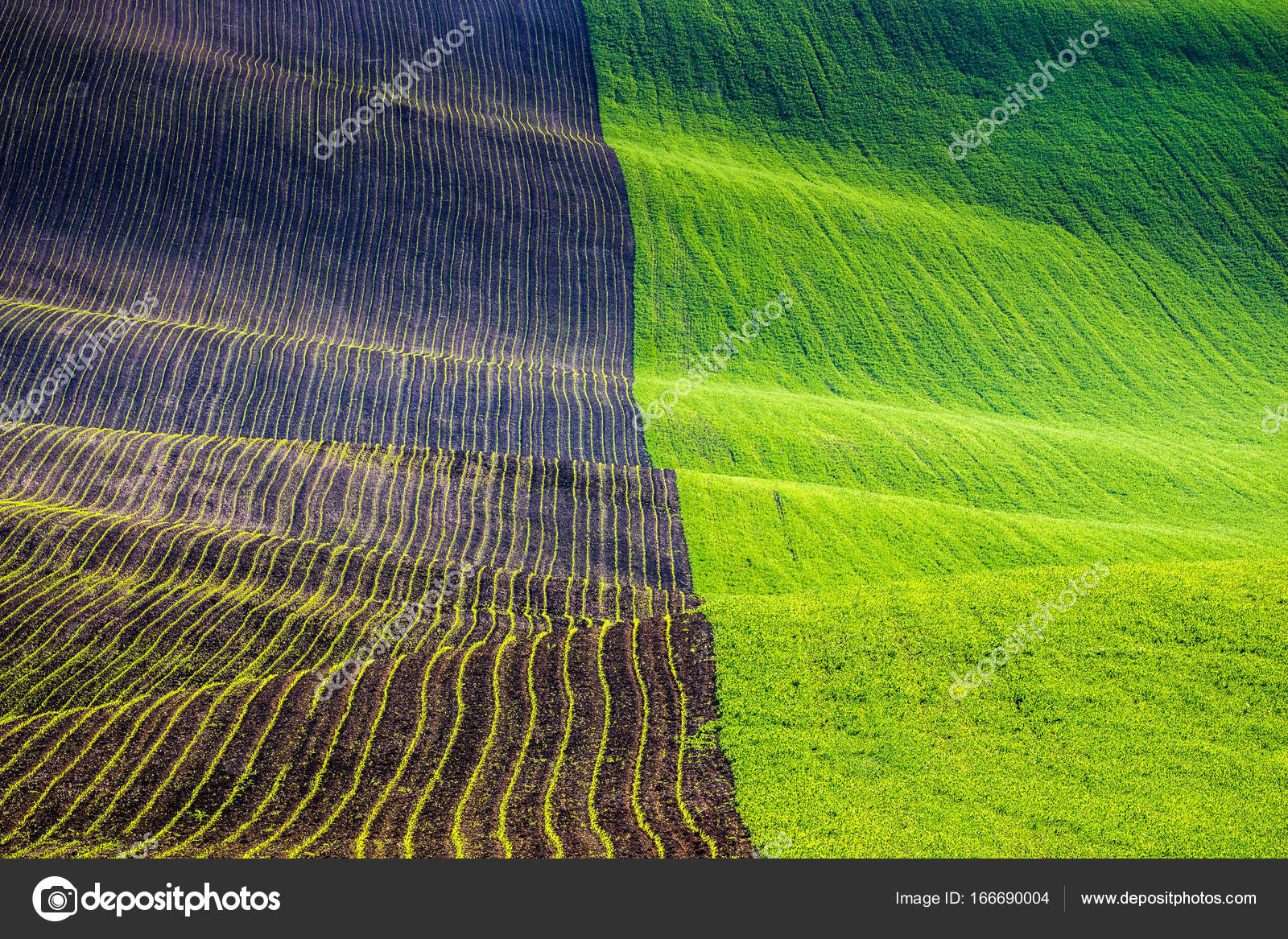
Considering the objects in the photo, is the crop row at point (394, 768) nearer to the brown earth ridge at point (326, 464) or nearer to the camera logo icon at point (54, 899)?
the brown earth ridge at point (326, 464)

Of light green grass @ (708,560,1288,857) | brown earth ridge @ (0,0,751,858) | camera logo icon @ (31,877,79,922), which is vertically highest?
camera logo icon @ (31,877,79,922)

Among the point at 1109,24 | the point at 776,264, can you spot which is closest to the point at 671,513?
the point at 776,264

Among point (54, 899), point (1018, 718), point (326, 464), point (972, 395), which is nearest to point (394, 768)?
point (54, 899)

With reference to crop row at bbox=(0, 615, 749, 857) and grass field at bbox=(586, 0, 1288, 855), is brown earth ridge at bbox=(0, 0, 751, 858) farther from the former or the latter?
grass field at bbox=(586, 0, 1288, 855)

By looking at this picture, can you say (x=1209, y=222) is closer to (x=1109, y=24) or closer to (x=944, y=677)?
(x=1109, y=24)

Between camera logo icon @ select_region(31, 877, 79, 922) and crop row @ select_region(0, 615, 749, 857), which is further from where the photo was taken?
crop row @ select_region(0, 615, 749, 857)

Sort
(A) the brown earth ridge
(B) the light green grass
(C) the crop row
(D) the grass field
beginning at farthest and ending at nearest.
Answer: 1. (D) the grass field
2. (B) the light green grass
3. (A) the brown earth ridge
4. (C) the crop row

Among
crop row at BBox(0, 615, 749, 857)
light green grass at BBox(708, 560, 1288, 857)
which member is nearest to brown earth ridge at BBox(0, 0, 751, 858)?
crop row at BBox(0, 615, 749, 857)

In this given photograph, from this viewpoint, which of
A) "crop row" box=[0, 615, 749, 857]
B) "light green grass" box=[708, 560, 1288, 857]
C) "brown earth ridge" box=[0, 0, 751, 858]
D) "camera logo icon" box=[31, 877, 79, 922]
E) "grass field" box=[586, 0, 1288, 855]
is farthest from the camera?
"grass field" box=[586, 0, 1288, 855]

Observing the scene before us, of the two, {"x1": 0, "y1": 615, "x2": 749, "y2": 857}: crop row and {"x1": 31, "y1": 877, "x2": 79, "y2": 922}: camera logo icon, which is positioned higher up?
{"x1": 31, "y1": 877, "x2": 79, "y2": 922}: camera logo icon
